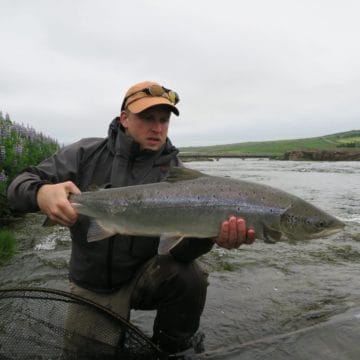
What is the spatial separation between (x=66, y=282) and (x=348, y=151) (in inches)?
2865

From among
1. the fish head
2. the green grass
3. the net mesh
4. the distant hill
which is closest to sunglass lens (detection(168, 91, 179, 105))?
the fish head

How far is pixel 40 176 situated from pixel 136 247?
1216 mm

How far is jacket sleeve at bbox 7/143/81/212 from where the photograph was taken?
4176mm

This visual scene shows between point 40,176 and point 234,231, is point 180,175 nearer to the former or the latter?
point 234,231

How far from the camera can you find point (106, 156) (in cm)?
495

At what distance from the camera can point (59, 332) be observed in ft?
13.6

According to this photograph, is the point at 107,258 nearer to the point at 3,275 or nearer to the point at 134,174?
the point at 134,174

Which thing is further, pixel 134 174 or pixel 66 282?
pixel 66 282

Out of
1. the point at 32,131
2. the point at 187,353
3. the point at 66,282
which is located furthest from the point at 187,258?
the point at 32,131

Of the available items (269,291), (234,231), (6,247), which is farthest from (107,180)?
(6,247)

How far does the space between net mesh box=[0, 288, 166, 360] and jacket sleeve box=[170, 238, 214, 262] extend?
874 millimetres

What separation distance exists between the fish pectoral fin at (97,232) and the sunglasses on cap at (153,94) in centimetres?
143

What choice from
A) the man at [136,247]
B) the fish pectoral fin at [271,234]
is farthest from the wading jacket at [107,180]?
the fish pectoral fin at [271,234]

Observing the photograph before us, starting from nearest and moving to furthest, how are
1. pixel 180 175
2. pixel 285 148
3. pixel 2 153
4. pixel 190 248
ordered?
pixel 180 175, pixel 190 248, pixel 2 153, pixel 285 148
